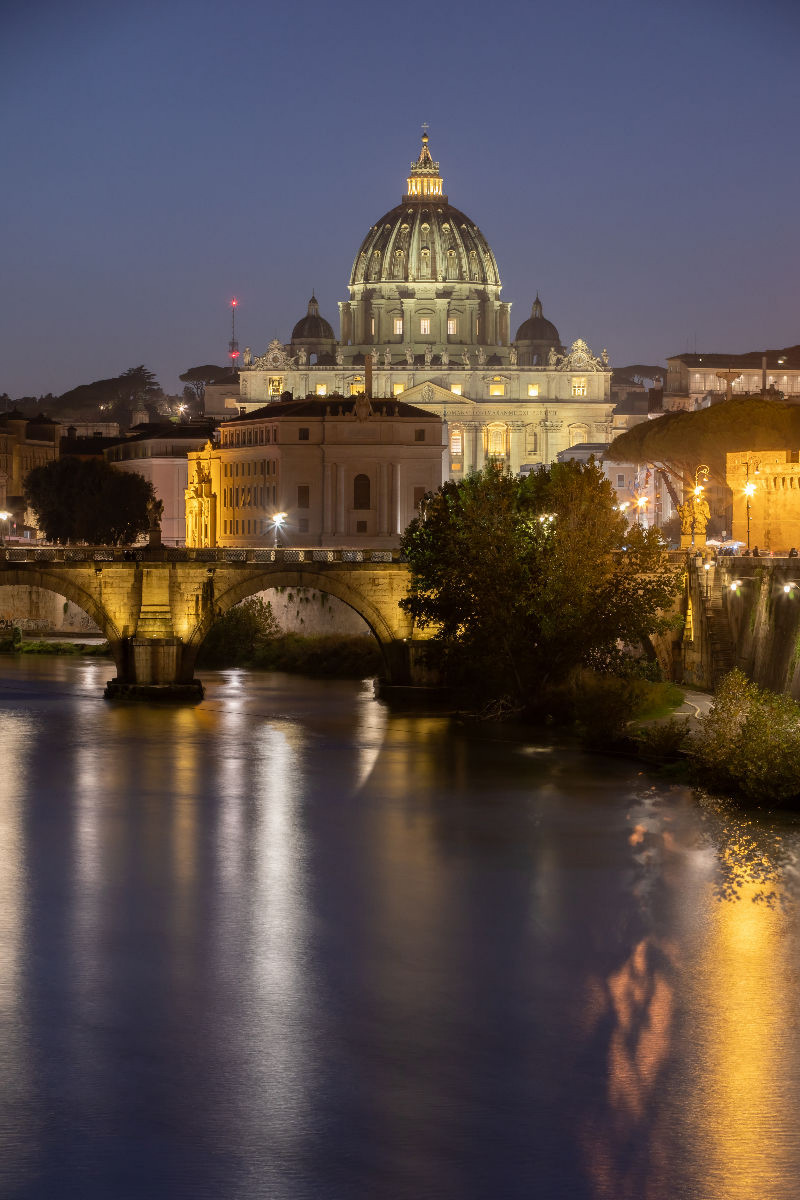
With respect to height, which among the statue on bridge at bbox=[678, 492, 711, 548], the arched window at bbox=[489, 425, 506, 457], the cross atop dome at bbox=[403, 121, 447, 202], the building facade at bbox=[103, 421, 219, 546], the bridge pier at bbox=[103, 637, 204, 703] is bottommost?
the bridge pier at bbox=[103, 637, 204, 703]

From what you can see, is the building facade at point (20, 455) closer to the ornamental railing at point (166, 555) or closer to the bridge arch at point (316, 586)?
the ornamental railing at point (166, 555)

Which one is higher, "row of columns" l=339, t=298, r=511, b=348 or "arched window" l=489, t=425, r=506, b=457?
"row of columns" l=339, t=298, r=511, b=348

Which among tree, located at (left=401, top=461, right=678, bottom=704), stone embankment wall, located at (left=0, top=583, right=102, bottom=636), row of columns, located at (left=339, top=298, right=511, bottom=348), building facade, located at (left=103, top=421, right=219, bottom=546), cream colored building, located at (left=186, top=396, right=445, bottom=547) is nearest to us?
tree, located at (left=401, top=461, right=678, bottom=704)

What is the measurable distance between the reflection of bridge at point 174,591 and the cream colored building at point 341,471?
3302cm

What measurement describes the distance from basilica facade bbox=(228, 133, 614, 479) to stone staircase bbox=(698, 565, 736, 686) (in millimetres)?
71166

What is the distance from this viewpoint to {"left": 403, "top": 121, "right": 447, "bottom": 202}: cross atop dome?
124 m

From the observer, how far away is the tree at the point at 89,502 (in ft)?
218

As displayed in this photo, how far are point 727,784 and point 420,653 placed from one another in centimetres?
1520

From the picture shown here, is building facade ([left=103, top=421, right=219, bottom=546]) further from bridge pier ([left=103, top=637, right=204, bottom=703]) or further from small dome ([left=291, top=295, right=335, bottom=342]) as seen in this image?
bridge pier ([left=103, top=637, right=204, bottom=703])

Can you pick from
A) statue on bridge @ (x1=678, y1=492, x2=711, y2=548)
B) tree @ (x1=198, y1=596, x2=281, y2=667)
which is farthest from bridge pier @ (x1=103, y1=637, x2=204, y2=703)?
statue on bridge @ (x1=678, y1=492, x2=711, y2=548)

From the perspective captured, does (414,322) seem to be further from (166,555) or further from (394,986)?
(394,986)

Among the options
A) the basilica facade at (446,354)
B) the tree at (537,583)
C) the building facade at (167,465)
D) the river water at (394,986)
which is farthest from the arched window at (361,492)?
the river water at (394,986)

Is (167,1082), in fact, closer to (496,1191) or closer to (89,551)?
(496,1191)

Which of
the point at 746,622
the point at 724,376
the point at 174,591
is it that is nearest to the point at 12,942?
the point at 746,622
